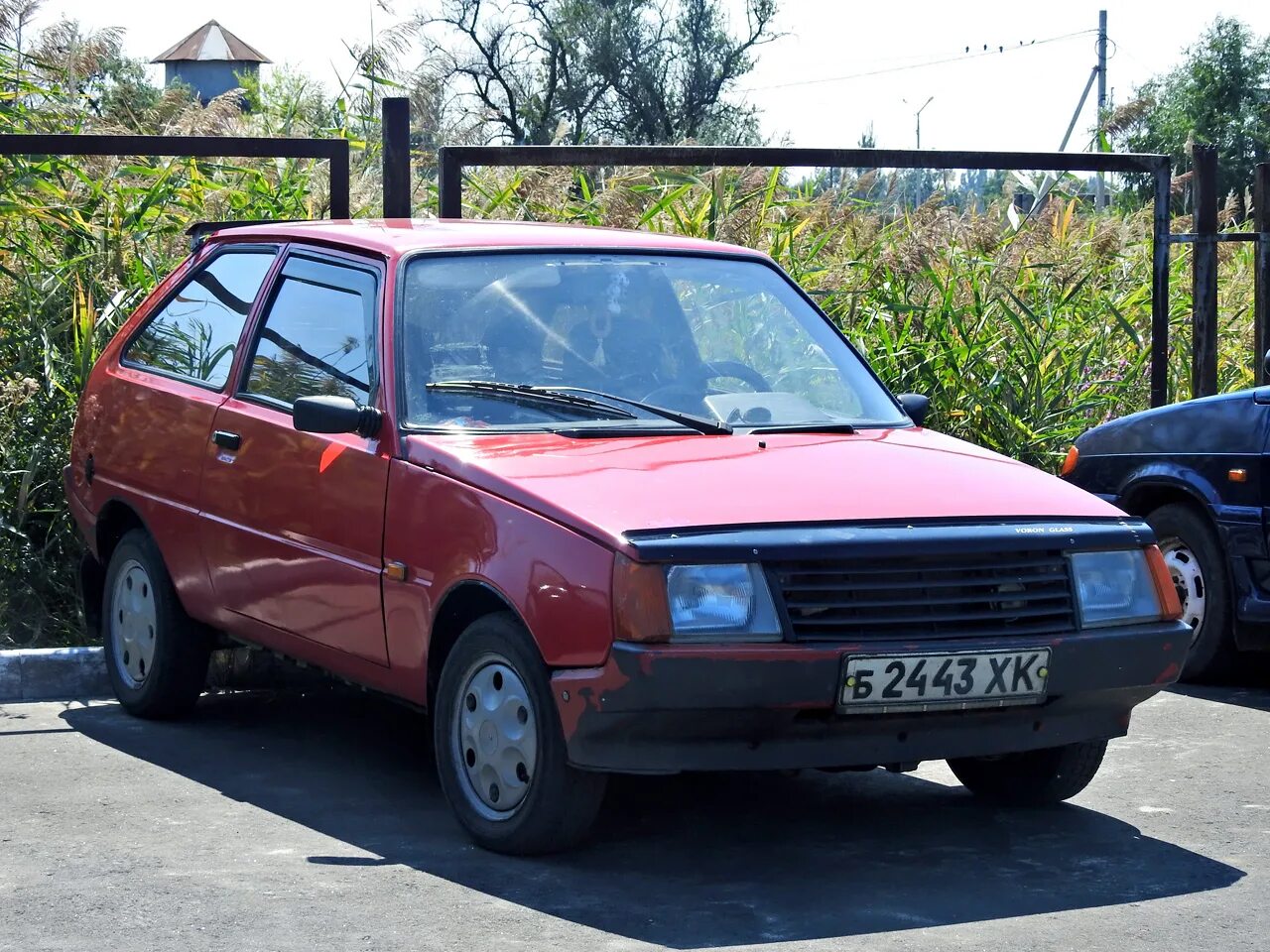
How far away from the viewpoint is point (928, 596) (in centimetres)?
459

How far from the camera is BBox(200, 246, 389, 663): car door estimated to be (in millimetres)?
5375

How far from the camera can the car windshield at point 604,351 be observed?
213 inches

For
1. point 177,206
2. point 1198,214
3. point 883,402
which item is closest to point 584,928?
point 883,402

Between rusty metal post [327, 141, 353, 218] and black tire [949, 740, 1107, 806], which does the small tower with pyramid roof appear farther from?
black tire [949, 740, 1107, 806]

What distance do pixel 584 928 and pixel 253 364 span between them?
8.58ft

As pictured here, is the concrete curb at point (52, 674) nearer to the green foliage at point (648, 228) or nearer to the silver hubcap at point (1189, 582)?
the green foliage at point (648, 228)

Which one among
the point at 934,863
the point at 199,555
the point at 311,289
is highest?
the point at 311,289

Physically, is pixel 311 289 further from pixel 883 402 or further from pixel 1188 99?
pixel 1188 99

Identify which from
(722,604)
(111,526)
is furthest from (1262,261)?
(722,604)

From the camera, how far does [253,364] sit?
6.18m

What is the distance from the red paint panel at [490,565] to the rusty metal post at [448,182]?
4.06m

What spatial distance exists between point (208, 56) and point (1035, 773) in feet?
276

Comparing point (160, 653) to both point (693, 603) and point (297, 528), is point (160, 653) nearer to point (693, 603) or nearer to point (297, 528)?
point (297, 528)

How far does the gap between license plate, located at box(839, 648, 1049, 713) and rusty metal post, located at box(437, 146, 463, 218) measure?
507 centimetres
